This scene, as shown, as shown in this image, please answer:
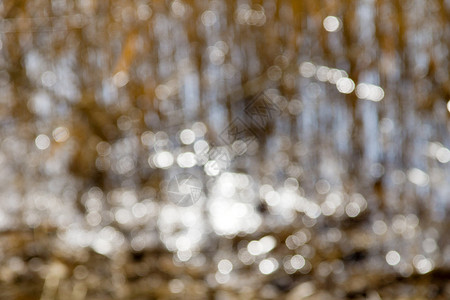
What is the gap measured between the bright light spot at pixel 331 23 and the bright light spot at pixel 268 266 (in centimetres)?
61

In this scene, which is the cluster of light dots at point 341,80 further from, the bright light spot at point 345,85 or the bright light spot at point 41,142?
the bright light spot at point 41,142

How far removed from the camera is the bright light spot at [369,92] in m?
1.55

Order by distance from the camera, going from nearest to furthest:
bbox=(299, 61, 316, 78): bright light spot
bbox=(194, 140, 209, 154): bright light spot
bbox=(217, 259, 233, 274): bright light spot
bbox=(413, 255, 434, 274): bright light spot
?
1. bbox=(413, 255, 434, 274): bright light spot
2. bbox=(217, 259, 233, 274): bright light spot
3. bbox=(299, 61, 316, 78): bright light spot
4. bbox=(194, 140, 209, 154): bright light spot


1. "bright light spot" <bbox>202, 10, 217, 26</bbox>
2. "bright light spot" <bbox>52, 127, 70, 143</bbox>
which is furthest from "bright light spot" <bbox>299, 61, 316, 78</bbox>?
"bright light spot" <bbox>52, 127, 70, 143</bbox>

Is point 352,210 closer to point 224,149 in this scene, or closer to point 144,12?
point 224,149

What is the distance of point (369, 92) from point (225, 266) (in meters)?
0.57

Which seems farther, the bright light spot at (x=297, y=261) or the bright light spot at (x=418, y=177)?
the bright light spot at (x=418, y=177)

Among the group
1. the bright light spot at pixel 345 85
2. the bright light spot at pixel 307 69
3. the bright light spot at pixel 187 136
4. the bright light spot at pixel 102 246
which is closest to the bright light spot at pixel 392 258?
the bright light spot at pixel 345 85

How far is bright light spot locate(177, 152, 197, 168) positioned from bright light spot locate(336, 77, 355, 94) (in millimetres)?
496

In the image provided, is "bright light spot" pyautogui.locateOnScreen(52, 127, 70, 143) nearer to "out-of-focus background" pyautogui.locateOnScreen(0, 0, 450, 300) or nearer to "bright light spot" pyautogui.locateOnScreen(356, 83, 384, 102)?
"out-of-focus background" pyautogui.locateOnScreen(0, 0, 450, 300)

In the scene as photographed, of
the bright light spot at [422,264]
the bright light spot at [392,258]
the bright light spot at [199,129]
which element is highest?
the bright light spot at [199,129]

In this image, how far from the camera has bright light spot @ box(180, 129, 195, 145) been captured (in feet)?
6.34

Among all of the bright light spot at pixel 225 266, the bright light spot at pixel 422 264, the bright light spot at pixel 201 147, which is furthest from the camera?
the bright light spot at pixel 201 147

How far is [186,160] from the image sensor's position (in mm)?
1895
